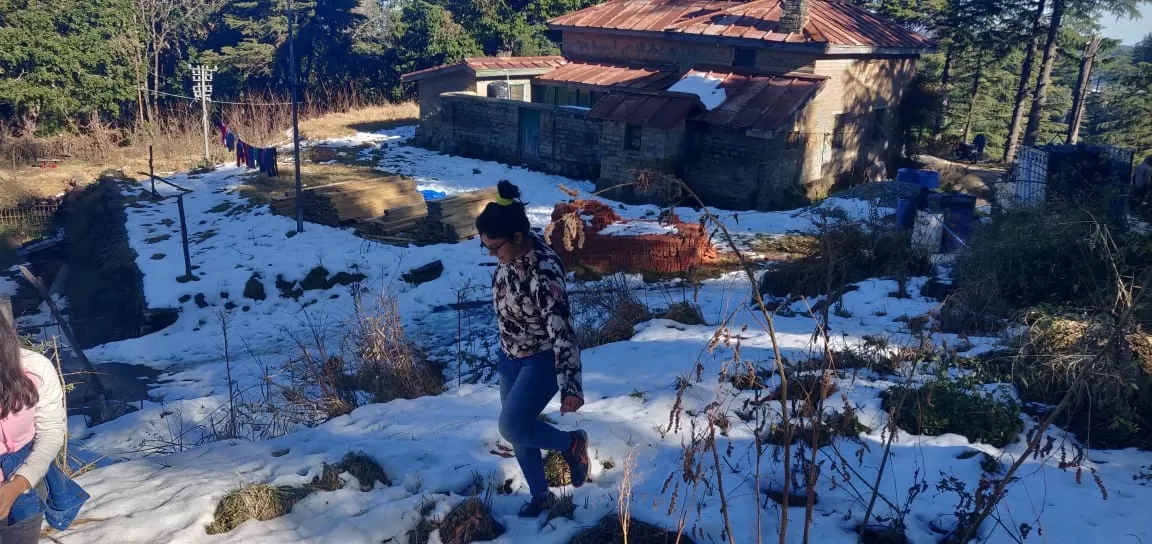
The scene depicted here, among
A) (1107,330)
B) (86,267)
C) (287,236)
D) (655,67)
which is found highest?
(655,67)

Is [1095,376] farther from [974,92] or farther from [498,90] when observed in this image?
[974,92]

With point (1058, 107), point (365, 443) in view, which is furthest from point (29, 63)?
point (1058, 107)

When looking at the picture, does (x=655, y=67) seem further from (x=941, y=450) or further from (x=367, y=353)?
(x=941, y=450)

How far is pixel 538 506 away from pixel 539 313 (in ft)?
3.37

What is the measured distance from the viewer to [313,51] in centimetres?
3575

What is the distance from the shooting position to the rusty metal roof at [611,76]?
62.8 ft

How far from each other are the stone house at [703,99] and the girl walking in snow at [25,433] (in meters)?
12.3

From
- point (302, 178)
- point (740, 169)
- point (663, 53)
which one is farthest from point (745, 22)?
point (302, 178)

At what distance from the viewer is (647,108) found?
17078mm

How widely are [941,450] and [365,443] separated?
3413 millimetres

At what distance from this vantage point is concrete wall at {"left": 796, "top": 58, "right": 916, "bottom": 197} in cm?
1777

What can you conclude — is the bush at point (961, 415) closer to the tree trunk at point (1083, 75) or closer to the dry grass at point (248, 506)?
the dry grass at point (248, 506)

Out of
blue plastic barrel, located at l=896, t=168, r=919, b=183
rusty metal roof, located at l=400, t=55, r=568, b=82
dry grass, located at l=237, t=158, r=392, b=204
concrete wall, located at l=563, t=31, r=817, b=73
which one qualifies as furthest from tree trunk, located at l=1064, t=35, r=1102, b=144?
dry grass, located at l=237, t=158, r=392, b=204

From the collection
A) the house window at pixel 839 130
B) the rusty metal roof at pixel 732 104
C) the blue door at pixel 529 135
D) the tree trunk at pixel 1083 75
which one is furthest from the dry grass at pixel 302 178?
the tree trunk at pixel 1083 75
